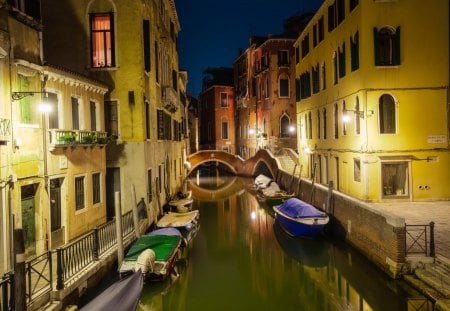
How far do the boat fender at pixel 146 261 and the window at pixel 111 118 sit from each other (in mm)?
5463

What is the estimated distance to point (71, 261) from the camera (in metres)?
8.85

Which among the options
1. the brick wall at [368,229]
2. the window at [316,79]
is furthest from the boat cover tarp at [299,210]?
the window at [316,79]

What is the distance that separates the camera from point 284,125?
111ft

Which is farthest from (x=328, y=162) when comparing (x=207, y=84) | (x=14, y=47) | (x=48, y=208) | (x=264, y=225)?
(x=207, y=84)

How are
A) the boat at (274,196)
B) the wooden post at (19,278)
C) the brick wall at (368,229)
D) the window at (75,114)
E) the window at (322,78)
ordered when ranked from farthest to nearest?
the boat at (274,196) → the window at (322,78) → the window at (75,114) → the brick wall at (368,229) → the wooden post at (19,278)

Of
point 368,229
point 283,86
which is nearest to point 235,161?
point 283,86

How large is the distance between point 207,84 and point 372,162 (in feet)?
132

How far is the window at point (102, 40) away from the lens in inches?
580

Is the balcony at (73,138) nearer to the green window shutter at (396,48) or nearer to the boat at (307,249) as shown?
the boat at (307,249)

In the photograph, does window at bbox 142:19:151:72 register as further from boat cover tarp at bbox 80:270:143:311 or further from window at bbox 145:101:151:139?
boat cover tarp at bbox 80:270:143:311

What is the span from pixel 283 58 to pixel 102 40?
854 inches

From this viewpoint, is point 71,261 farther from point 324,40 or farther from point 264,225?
point 324,40

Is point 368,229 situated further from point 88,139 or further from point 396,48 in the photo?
point 88,139

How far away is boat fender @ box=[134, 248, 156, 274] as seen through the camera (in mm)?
10211
